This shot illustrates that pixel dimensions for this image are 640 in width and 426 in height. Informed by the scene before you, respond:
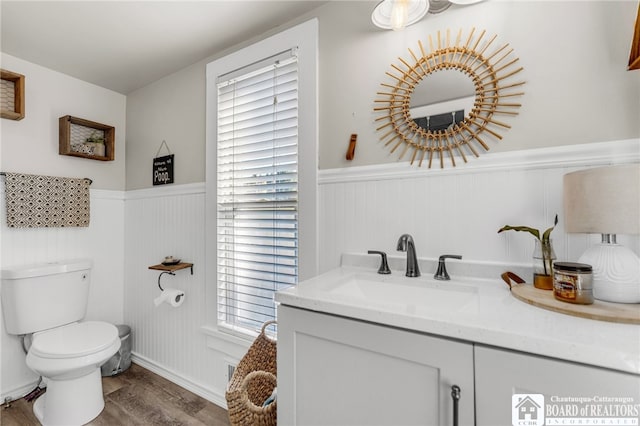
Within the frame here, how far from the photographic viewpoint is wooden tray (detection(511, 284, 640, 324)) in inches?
25.9

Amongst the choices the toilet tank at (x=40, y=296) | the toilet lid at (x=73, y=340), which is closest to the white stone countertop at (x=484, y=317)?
the toilet lid at (x=73, y=340)

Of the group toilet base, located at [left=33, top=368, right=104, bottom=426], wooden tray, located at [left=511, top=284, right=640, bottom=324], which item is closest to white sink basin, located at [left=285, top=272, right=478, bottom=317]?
wooden tray, located at [left=511, top=284, right=640, bottom=324]

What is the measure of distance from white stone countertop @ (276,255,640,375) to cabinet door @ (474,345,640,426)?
2 cm

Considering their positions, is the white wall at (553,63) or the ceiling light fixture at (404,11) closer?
the white wall at (553,63)

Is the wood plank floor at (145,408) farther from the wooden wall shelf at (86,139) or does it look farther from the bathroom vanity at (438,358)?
the wooden wall shelf at (86,139)

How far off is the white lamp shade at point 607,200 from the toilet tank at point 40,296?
2713mm

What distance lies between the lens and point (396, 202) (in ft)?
4.25

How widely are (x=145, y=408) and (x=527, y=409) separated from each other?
2088mm

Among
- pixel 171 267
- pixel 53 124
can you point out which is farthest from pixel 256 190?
pixel 53 124

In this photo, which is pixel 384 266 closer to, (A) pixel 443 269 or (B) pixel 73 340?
(A) pixel 443 269

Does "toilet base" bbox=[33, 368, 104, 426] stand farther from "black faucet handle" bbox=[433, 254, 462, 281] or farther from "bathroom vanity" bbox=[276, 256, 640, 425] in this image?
"black faucet handle" bbox=[433, 254, 462, 281]

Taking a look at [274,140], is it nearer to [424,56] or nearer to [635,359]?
[424,56]

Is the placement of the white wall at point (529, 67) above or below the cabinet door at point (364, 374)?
above

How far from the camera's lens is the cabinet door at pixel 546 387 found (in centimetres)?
53
